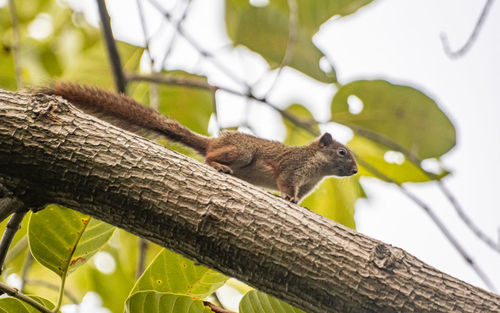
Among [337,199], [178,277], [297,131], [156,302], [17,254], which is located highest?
[297,131]

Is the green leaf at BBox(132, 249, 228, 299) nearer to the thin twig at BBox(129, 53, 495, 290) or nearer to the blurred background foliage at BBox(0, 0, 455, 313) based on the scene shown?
the blurred background foliage at BBox(0, 0, 455, 313)

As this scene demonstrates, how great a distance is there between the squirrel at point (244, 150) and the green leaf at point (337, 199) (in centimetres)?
15

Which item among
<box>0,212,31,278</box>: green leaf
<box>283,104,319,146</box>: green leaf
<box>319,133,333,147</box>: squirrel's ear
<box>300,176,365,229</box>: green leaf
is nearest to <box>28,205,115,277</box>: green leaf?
<box>0,212,31,278</box>: green leaf

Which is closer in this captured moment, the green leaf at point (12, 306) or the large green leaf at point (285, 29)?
the green leaf at point (12, 306)

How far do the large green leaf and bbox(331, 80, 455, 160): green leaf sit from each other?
0.91 ft

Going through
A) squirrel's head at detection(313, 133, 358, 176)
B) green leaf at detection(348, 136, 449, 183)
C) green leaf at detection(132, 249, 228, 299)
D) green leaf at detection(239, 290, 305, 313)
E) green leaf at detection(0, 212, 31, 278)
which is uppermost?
squirrel's head at detection(313, 133, 358, 176)

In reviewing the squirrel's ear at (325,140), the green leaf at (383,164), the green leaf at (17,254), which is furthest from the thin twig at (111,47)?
the green leaf at (383,164)

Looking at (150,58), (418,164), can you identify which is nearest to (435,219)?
(418,164)

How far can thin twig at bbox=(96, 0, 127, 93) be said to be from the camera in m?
3.83

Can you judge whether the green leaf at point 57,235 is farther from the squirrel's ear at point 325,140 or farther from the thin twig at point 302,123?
the squirrel's ear at point 325,140

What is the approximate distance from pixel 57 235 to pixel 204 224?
2.36 feet

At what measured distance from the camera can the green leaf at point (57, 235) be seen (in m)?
2.48

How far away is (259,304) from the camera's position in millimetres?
2373

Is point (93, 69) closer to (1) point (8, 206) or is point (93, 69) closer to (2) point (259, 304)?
(1) point (8, 206)
